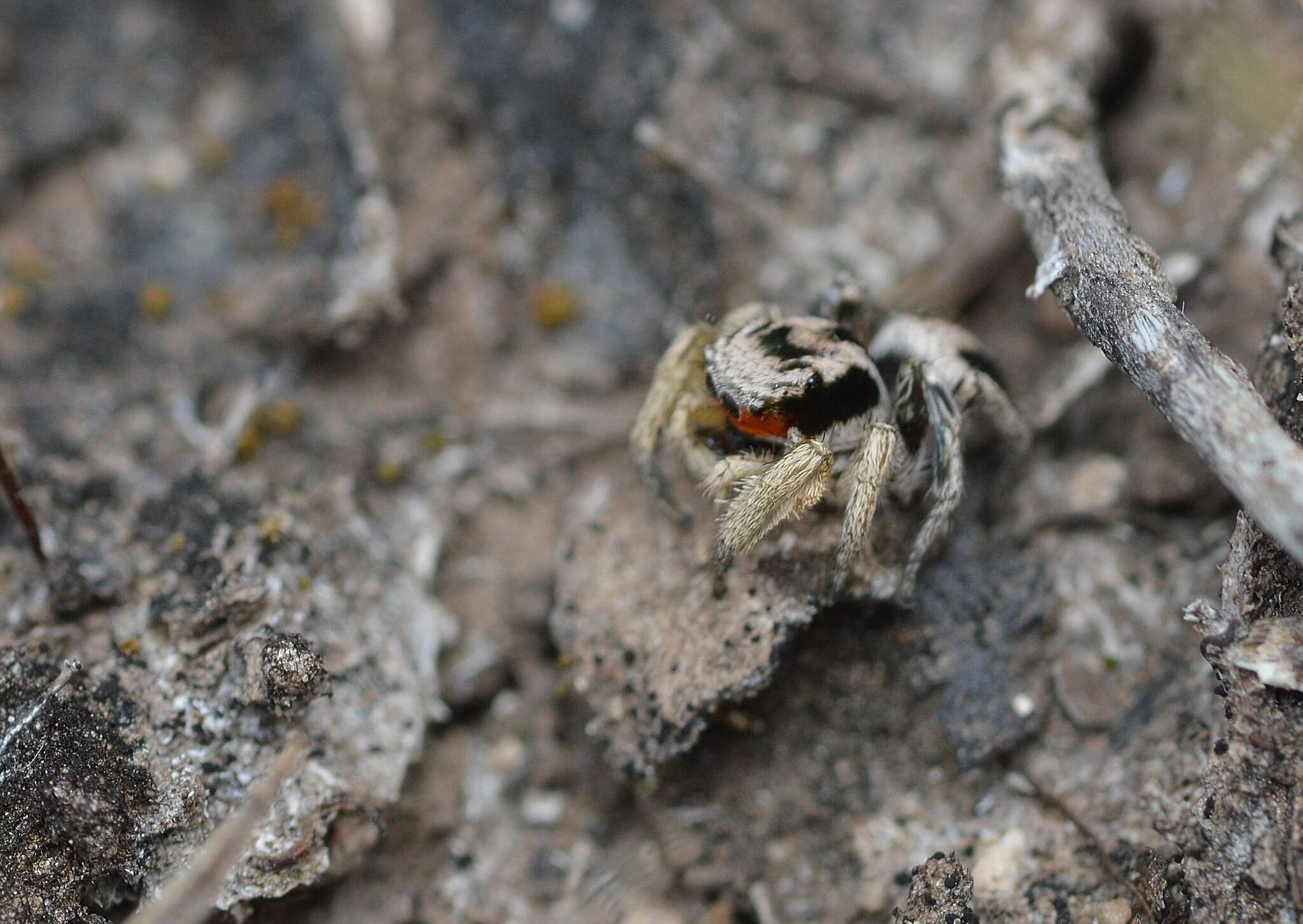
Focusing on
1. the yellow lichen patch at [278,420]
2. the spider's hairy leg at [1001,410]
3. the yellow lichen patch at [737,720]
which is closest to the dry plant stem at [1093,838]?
the yellow lichen patch at [737,720]

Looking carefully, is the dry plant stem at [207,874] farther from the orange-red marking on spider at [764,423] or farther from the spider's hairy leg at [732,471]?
the orange-red marking on spider at [764,423]

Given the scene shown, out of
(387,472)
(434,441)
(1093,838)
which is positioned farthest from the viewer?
(434,441)

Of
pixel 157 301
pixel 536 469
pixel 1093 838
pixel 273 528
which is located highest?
pixel 157 301

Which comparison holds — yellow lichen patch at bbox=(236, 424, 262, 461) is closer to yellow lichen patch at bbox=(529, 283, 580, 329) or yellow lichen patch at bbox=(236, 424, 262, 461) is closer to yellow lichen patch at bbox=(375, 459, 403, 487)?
yellow lichen patch at bbox=(375, 459, 403, 487)

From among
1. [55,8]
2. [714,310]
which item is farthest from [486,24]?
[55,8]

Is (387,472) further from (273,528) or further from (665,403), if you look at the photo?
(665,403)

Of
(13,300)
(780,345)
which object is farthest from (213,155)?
(780,345)

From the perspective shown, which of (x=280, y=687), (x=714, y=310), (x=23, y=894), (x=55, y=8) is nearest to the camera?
(x=23, y=894)

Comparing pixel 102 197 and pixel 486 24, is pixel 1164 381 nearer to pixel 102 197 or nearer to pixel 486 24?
pixel 486 24
